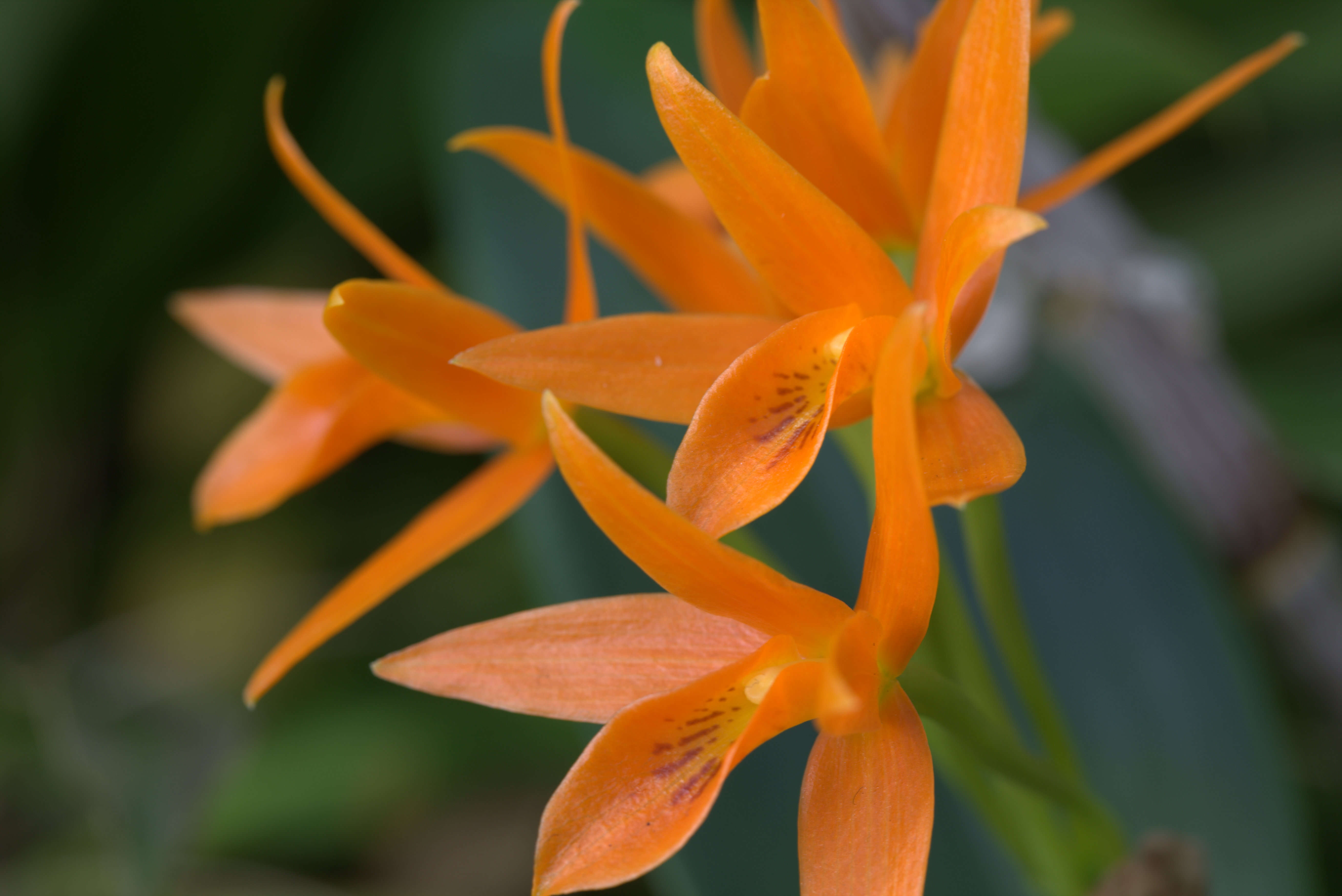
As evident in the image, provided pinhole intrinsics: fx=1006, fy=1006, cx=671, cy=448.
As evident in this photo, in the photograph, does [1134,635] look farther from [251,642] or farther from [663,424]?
[251,642]

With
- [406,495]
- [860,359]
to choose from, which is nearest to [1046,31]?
[860,359]

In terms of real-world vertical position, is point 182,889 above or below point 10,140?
below

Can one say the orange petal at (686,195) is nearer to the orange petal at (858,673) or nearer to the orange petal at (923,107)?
the orange petal at (923,107)

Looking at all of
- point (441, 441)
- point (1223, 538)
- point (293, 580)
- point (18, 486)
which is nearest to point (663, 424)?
point (441, 441)

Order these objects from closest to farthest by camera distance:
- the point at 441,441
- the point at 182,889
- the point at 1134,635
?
the point at 441,441 → the point at 1134,635 → the point at 182,889

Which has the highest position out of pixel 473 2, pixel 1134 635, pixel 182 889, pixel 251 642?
pixel 473 2

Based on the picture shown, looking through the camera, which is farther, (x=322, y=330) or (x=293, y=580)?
(x=293, y=580)

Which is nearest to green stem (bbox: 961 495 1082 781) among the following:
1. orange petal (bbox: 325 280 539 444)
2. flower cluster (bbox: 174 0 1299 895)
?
flower cluster (bbox: 174 0 1299 895)

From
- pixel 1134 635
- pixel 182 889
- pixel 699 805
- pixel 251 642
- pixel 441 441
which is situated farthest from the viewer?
pixel 251 642
